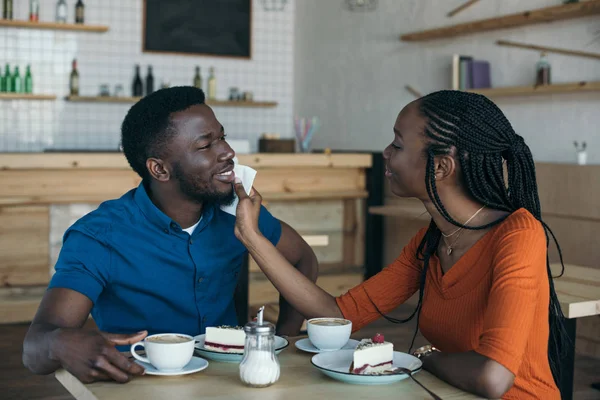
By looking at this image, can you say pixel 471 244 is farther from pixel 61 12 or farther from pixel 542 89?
pixel 61 12

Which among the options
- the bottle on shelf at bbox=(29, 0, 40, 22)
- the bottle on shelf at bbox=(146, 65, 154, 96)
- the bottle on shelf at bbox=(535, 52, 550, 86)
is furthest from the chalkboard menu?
the bottle on shelf at bbox=(535, 52, 550, 86)

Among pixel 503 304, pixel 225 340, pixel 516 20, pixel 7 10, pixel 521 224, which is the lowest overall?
pixel 225 340

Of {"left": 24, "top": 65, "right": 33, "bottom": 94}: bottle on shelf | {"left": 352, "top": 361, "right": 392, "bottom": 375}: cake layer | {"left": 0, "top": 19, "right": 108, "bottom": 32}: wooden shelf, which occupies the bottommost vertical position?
{"left": 352, "top": 361, "right": 392, "bottom": 375}: cake layer

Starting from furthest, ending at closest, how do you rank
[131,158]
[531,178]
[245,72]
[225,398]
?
[245,72] → [131,158] → [531,178] → [225,398]

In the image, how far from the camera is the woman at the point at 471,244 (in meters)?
1.31

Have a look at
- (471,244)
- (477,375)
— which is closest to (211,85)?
(471,244)

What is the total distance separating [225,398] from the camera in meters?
1.17

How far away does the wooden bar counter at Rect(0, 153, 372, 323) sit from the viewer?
13.9ft

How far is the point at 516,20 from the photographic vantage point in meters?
4.29

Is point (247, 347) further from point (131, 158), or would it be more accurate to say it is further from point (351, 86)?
point (351, 86)

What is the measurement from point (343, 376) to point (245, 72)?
568cm

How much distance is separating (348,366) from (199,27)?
554cm

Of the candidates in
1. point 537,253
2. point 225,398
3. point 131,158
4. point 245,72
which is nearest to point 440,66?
point 245,72

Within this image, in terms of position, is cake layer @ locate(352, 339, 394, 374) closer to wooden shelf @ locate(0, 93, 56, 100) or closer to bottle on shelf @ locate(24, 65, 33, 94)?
wooden shelf @ locate(0, 93, 56, 100)
